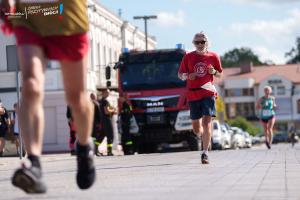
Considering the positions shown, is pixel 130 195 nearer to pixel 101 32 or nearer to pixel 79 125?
pixel 79 125

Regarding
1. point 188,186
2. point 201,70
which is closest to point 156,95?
point 201,70

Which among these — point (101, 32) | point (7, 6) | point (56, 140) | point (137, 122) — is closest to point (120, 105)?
point (137, 122)

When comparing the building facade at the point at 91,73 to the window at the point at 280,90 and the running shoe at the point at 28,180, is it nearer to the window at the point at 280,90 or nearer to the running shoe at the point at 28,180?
the running shoe at the point at 28,180

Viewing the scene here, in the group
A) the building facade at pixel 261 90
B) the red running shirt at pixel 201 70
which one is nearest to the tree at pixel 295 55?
the building facade at pixel 261 90

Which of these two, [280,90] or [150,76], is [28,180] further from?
[280,90]

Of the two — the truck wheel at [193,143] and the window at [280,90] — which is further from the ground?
the window at [280,90]

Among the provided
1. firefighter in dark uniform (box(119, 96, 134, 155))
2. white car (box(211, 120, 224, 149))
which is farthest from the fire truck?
white car (box(211, 120, 224, 149))

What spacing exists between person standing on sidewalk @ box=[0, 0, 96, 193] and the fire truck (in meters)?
20.0

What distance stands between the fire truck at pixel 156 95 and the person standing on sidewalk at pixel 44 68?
20042mm

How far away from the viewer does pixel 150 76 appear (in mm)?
27125

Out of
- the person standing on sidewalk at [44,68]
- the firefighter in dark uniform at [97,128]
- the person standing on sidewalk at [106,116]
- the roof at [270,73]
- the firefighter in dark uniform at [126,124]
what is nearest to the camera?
the person standing on sidewalk at [44,68]

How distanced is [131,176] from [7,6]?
442 centimetres

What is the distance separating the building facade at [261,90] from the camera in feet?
485

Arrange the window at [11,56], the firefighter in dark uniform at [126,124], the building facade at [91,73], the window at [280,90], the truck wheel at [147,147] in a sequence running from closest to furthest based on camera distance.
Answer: the window at [11,56] → the firefighter in dark uniform at [126,124] → the truck wheel at [147,147] → the building facade at [91,73] → the window at [280,90]
